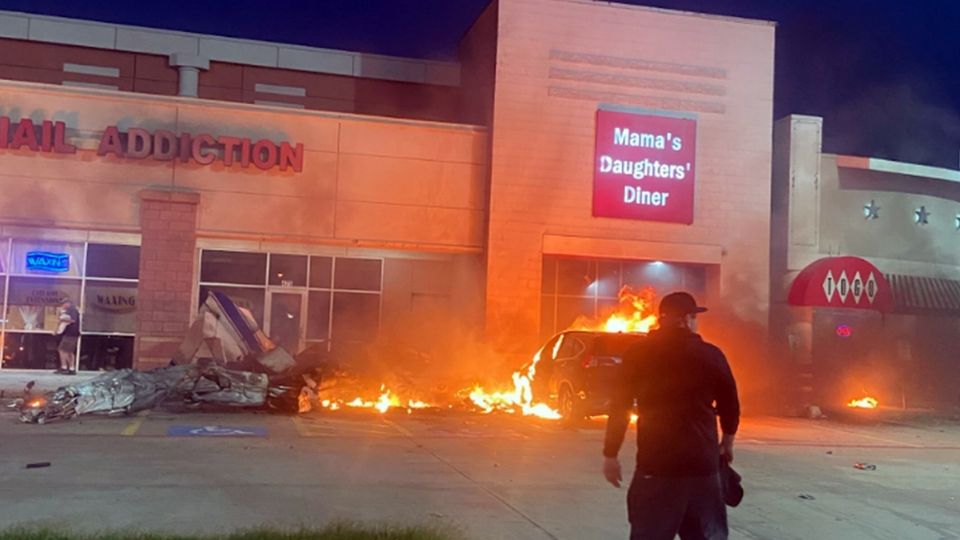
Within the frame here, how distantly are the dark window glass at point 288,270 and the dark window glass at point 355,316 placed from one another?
0.92 meters

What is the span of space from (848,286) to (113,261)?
54.8 ft

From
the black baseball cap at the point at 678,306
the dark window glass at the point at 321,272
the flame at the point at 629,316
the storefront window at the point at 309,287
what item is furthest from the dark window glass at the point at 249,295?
the black baseball cap at the point at 678,306

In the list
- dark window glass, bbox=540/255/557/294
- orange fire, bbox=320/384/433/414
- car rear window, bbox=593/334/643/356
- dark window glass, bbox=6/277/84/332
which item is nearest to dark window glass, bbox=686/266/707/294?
dark window glass, bbox=540/255/557/294

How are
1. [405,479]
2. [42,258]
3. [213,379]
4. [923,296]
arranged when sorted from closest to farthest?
[405,479] < [213,379] < [42,258] < [923,296]

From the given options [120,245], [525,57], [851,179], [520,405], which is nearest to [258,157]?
[120,245]

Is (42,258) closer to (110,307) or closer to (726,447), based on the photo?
(110,307)

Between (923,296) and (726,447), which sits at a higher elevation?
(923,296)

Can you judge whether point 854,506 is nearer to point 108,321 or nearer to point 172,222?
point 172,222

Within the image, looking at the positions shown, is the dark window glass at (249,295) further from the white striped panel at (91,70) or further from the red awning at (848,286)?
the red awning at (848,286)

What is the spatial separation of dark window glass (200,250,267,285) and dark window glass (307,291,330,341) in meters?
1.25

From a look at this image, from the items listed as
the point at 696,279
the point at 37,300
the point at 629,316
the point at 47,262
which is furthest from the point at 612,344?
the point at 37,300

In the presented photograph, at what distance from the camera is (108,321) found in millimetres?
20031

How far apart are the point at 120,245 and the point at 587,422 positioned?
11.4 metres

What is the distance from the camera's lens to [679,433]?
4719 millimetres
